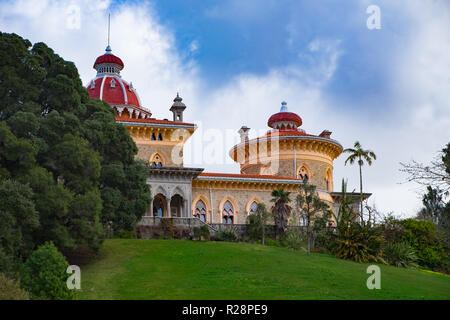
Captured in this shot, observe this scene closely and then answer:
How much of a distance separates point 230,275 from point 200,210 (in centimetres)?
2037

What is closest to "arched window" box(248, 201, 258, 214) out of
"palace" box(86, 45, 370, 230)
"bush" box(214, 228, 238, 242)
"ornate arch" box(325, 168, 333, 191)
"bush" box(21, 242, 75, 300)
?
"palace" box(86, 45, 370, 230)

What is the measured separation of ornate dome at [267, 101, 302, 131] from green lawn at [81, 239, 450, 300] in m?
25.3

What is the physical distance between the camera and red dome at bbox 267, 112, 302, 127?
55.3 metres

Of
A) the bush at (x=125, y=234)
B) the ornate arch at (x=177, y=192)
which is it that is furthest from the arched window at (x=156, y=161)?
the bush at (x=125, y=234)

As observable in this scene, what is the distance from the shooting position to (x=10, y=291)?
727 inches

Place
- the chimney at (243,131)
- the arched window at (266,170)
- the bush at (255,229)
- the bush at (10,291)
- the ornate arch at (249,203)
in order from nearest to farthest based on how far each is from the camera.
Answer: the bush at (10,291)
the bush at (255,229)
the ornate arch at (249,203)
the arched window at (266,170)
the chimney at (243,131)

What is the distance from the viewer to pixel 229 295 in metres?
20.1

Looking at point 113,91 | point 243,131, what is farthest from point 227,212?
point 113,91

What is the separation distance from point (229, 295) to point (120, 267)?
7025mm

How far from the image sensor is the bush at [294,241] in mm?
34625

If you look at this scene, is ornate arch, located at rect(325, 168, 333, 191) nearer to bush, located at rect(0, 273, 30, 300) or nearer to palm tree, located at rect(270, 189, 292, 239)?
palm tree, located at rect(270, 189, 292, 239)

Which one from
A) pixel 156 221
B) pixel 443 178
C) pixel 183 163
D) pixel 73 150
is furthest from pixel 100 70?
pixel 443 178

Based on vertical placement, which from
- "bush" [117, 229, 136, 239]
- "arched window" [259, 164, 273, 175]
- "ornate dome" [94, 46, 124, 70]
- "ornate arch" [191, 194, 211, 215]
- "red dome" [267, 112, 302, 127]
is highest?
"ornate dome" [94, 46, 124, 70]

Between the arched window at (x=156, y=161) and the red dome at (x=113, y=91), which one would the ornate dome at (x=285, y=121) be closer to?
the red dome at (x=113, y=91)
